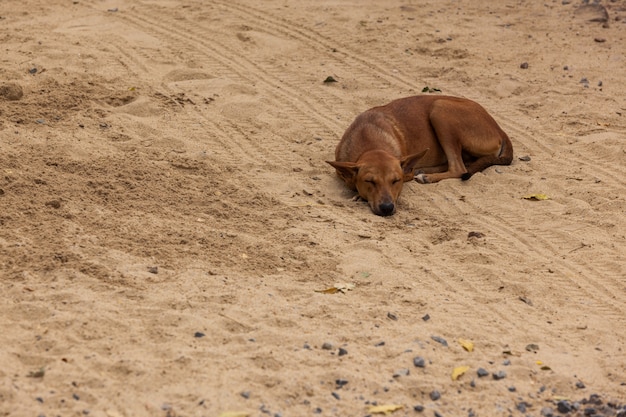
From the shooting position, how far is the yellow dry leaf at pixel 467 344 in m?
5.21

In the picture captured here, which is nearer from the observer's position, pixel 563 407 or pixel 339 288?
pixel 563 407

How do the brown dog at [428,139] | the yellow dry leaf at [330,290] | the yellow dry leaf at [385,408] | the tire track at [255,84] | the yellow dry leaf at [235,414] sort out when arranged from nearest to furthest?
the yellow dry leaf at [235,414] → the yellow dry leaf at [385,408] → the yellow dry leaf at [330,290] → the brown dog at [428,139] → the tire track at [255,84]

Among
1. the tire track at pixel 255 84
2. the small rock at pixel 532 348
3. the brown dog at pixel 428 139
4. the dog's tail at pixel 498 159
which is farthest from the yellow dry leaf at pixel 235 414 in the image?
the dog's tail at pixel 498 159

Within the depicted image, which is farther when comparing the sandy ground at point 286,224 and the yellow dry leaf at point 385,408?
the sandy ground at point 286,224

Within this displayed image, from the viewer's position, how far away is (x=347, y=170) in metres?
7.50

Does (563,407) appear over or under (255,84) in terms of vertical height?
under

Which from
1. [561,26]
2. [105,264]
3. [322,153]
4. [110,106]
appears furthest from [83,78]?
[561,26]

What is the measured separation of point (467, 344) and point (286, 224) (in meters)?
1.93

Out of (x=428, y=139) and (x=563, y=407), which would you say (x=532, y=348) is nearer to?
(x=563, y=407)

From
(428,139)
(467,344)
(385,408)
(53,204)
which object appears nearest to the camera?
(385,408)

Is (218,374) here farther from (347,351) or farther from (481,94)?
(481,94)

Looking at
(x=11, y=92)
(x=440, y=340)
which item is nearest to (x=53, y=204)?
(x=11, y=92)

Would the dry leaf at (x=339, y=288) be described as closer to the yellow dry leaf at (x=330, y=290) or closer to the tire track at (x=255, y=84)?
the yellow dry leaf at (x=330, y=290)

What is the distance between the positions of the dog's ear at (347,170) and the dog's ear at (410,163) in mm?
456
